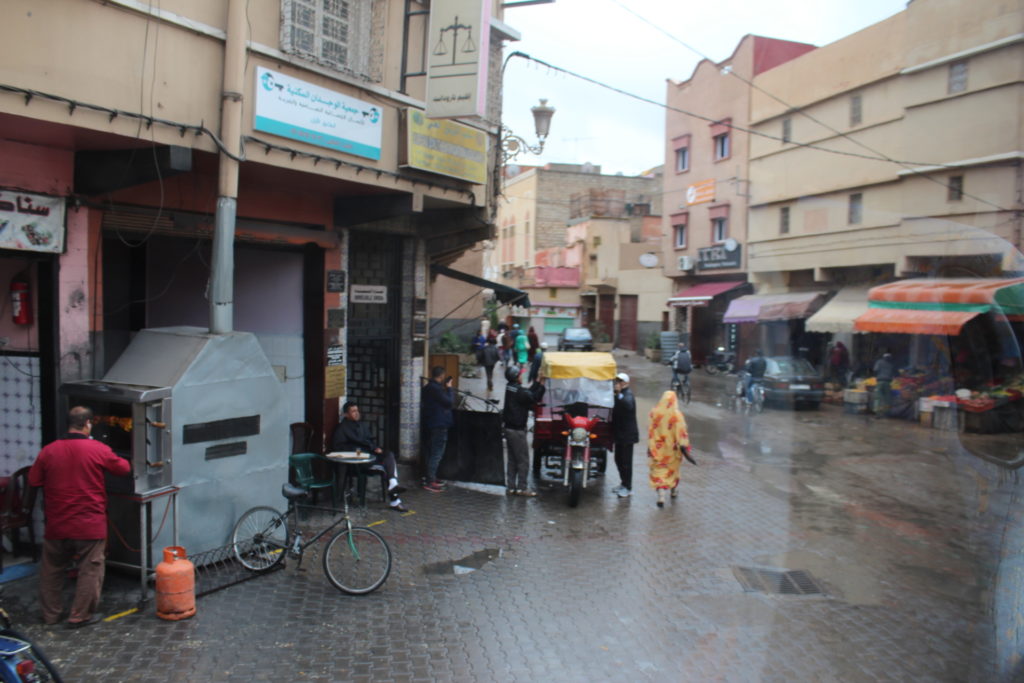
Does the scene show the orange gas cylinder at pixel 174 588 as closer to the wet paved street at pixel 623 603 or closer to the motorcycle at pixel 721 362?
the wet paved street at pixel 623 603

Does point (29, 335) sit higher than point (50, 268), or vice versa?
point (50, 268)

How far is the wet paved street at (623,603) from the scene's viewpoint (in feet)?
17.7

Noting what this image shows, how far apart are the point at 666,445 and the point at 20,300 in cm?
765

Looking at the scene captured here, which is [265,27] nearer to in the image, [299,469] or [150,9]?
[150,9]

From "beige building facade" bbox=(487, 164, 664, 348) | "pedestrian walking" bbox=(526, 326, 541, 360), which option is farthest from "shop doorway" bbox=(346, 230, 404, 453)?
"beige building facade" bbox=(487, 164, 664, 348)

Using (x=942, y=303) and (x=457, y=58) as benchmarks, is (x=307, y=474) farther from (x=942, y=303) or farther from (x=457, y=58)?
(x=942, y=303)

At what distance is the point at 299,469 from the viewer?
9039 millimetres

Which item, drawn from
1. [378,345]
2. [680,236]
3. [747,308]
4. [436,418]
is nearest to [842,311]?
[436,418]

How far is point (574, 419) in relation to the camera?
10.4 m

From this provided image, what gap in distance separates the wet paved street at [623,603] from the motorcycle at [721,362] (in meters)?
17.0

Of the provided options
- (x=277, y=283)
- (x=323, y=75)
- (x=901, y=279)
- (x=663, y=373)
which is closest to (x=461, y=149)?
(x=323, y=75)

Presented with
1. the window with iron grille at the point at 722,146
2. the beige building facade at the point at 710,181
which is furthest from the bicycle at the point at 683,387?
the window with iron grille at the point at 722,146

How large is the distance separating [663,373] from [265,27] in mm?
24835

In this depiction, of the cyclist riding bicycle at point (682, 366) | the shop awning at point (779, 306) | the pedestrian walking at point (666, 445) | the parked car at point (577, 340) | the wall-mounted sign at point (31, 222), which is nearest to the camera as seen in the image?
the wall-mounted sign at point (31, 222)
